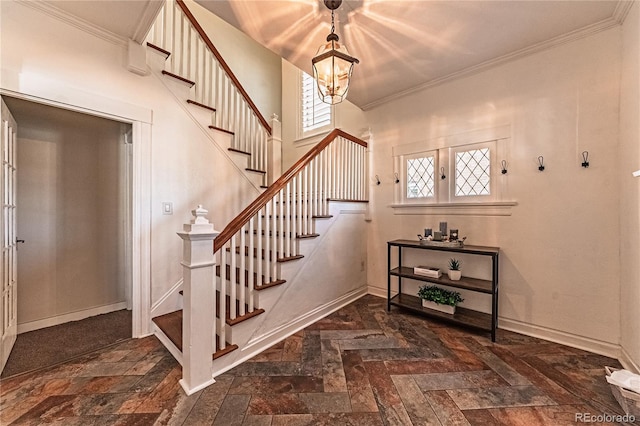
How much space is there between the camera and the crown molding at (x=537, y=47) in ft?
6.33

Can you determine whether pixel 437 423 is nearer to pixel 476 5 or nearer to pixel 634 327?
pixel 634 327

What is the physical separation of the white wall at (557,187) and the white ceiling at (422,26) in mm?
207

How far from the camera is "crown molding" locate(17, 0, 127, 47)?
1842 mm

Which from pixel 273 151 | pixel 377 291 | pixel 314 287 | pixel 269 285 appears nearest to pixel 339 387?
Answer: pixel 269 285

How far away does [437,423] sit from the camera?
1392 mm

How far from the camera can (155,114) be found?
243 cm

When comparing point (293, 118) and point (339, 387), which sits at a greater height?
point (293, 118)

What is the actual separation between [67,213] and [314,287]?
114 inches

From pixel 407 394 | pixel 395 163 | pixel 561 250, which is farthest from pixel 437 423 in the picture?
pixel 395 163

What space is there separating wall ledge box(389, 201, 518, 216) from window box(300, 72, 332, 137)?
1.95 metres

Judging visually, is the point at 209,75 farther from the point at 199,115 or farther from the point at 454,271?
the point at 454,271

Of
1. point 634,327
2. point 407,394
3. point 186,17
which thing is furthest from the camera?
point 186,17

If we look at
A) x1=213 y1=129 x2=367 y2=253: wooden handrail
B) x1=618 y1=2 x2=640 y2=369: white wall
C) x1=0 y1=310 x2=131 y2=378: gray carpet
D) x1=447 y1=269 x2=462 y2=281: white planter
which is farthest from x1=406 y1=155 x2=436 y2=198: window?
x1=0 y1=310 x2=131 y2=378: gray carpet

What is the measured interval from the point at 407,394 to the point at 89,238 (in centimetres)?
366
